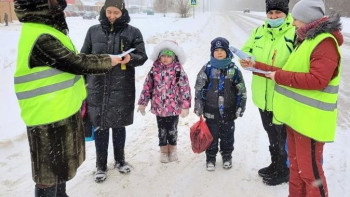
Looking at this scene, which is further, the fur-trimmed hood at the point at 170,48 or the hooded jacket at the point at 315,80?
the fur-trimmed hood at the point at 170,48

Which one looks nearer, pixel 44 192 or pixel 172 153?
pixel 44 192

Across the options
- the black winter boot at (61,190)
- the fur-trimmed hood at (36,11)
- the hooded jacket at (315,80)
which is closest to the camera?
A: the fur-trimmed hood at (36,11)

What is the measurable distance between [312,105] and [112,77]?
2.02 metres

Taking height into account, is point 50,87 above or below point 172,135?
above

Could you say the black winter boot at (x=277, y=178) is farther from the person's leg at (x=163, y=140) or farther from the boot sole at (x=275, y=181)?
the person's leg at (x=163, y=140)

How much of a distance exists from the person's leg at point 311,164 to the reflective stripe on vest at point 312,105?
8cm

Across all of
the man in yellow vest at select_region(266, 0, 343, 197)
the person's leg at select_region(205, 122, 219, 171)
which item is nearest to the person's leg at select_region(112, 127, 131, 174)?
the person's leg at select_region(205, 122, 219, 171)

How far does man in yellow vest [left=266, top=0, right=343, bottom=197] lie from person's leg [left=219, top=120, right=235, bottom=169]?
46.8 inches

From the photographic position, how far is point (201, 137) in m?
3.73

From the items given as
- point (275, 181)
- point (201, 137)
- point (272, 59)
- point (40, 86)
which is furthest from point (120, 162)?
point (272, 59)

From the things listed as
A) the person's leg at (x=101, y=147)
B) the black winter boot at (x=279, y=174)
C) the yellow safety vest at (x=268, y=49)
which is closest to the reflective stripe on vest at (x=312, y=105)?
the yellow safety vest at (x=268, y=49)

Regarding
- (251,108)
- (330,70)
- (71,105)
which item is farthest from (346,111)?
(71,105)

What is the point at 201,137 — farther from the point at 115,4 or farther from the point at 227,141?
the point at 115,4

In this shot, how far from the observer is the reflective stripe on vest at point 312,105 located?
2.37 m
